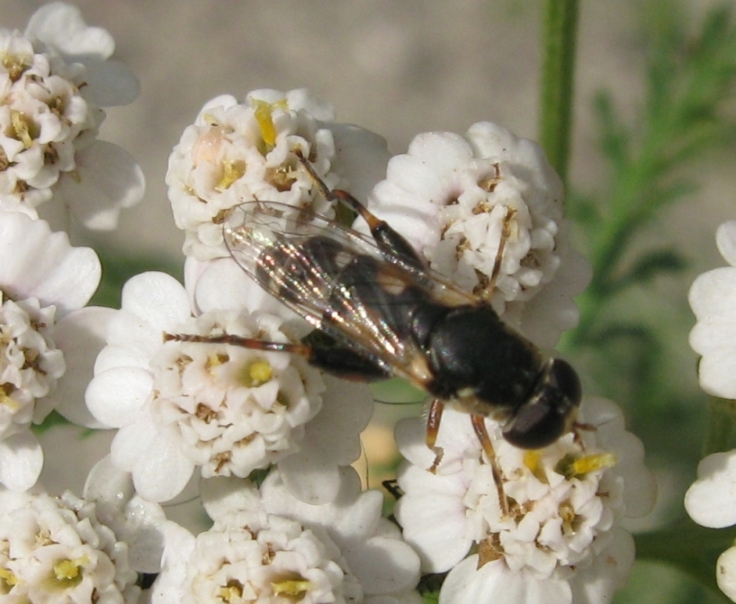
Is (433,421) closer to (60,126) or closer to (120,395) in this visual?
(120,395)

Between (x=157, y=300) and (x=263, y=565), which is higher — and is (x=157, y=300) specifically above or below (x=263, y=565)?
above

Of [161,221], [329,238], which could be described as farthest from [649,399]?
[161,221]

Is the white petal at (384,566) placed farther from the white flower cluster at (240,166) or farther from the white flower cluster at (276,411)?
the white flower cluster at (240,166)

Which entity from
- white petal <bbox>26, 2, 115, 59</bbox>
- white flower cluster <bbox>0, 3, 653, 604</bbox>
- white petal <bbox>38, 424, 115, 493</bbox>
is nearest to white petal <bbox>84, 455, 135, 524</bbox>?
white flower cluster <bbox>0, 3, 653, 604</bbox>

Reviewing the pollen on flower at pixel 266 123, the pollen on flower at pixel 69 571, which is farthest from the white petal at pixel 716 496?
the pollen on flower at pixel 69 571

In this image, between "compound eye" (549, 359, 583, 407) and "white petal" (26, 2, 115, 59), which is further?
"white petal" (26, 2, 115, 59)

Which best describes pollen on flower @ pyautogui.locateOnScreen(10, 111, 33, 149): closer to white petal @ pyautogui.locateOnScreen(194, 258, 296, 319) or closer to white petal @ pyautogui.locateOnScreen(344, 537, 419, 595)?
white petal @ pyautogui.locateOnScreen(194, 258, 296, 319)

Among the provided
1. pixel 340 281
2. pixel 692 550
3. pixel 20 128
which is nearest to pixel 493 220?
pixel 340 281
